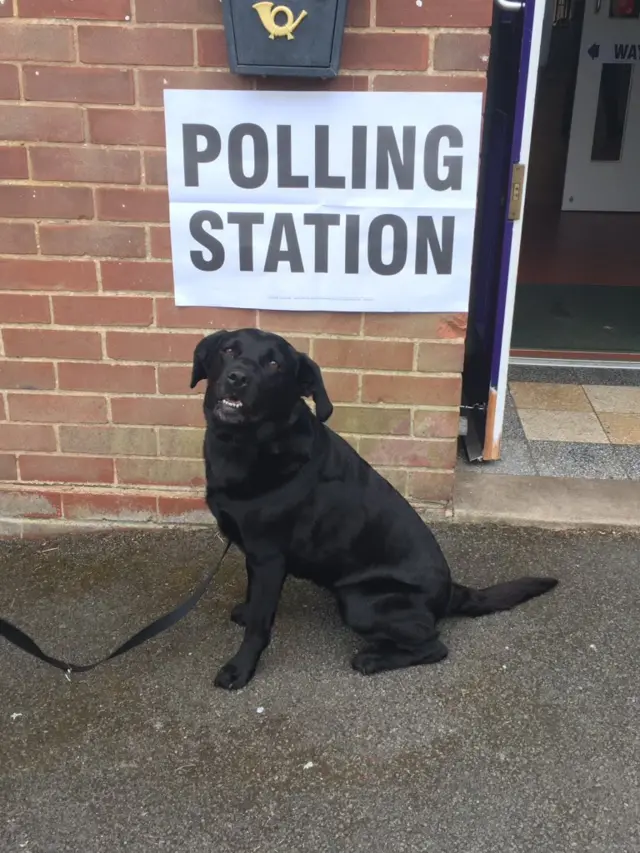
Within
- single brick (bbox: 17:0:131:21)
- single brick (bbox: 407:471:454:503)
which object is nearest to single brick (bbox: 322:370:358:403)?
single brick (bbox: 407:471:454:503)

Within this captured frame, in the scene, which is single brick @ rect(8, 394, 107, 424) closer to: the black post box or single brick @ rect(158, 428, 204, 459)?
single brick @ rect(158, 428, 204, 459)

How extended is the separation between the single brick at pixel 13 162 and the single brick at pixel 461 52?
1.58 meters

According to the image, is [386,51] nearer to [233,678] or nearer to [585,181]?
[233,678]

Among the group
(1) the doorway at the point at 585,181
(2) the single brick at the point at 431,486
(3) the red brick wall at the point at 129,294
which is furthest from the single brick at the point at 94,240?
(1) the doorway at the point at 585,181

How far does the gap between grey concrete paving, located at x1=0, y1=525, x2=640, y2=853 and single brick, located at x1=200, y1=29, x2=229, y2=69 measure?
1.95m

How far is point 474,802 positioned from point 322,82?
2434 mm

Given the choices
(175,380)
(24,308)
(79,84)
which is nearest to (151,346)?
(175,380)

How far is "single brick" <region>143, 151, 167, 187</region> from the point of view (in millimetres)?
3070

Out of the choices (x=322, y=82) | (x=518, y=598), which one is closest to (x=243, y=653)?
(x=518, y=598)

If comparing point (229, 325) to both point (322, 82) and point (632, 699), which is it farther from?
point (632, 699)

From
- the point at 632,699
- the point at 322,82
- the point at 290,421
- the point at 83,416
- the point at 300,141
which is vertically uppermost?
the point at 322,82

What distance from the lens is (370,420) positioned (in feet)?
11.5

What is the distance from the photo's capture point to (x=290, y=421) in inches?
100

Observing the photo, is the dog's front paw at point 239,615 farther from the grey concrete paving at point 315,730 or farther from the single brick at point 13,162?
the single brick at point 13,162
